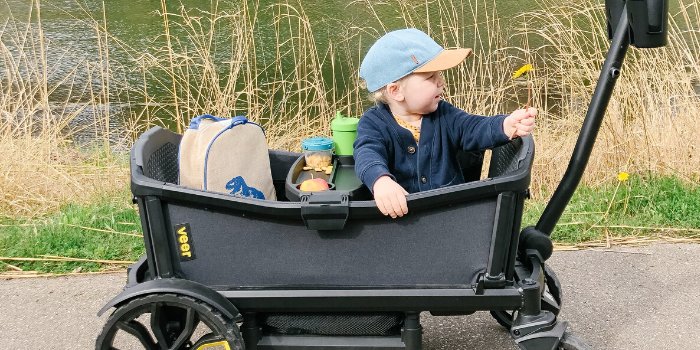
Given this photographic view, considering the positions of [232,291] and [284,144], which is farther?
[284,144]

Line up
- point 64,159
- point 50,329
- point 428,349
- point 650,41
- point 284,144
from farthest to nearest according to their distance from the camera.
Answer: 1. point 64,159
2. point 284,144
3. point 50,329
4. point 428,349
5. point 650,41

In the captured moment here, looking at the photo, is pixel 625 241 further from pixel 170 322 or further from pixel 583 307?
pixel 170 322

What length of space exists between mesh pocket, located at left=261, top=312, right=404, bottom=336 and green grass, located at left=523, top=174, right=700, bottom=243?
1.55 m

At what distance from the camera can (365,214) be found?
66.5 inches

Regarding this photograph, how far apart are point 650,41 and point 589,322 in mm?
1234

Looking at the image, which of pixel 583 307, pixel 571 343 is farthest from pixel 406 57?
pixel 583 307

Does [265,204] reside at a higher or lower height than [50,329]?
higher

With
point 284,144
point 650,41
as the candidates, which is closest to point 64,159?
point 284,144

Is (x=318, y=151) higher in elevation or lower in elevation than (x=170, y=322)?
higher

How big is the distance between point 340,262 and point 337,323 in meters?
0.20

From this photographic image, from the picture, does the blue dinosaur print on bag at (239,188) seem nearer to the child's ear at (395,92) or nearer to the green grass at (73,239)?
the child's ear at (395,92)

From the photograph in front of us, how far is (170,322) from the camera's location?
6.17 ft

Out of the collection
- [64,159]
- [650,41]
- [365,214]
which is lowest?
[64,159]

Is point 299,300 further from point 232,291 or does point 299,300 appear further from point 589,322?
point 589,322
